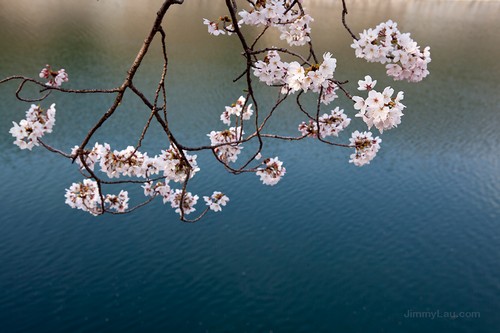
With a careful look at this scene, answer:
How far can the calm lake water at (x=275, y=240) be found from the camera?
36.8 feet

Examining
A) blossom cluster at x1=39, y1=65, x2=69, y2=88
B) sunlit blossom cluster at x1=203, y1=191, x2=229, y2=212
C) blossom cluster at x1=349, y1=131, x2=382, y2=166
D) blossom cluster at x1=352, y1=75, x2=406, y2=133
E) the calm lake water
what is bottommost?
blossom cluster at x1=352, y1=75, x2=406, y2=133

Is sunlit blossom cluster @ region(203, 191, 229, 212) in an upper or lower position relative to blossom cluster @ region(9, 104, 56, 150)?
upper

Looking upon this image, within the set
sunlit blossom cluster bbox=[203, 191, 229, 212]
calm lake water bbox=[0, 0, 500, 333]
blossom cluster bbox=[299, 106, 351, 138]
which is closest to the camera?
blossom cluster bbox=[299, 106, 351, 138]

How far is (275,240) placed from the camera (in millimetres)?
13516

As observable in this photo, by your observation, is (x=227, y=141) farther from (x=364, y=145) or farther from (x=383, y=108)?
(x=383, y=108)

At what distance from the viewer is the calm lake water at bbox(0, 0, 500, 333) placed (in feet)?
36.8

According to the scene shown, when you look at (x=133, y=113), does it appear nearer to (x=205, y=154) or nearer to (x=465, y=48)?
(x=205, y=154)

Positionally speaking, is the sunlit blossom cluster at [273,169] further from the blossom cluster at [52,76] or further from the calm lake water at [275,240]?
the calm lake water at [275,240]

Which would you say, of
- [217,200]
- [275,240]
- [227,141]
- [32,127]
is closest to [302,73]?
[227,141]

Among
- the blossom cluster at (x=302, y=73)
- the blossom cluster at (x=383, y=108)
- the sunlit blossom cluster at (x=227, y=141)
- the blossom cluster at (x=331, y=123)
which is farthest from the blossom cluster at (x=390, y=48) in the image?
the sunlit blossom cluster at (x=227, y=141)

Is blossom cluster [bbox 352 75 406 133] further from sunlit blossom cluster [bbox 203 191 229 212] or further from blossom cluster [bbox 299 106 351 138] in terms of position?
sunlit blossom cluster [bbox 203 191 229 212]

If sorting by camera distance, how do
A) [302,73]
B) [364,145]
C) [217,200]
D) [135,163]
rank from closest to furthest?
1. [302,73]
2. [135,163]
3. [364,145]
4. [217,200]

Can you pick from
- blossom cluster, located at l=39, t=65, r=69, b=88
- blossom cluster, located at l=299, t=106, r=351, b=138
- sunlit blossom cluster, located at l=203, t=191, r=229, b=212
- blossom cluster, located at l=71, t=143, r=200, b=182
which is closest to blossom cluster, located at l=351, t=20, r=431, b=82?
blossom cluster, located at l=299, t=106, r=351, b=138

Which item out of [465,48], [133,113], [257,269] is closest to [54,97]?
[133,113]
